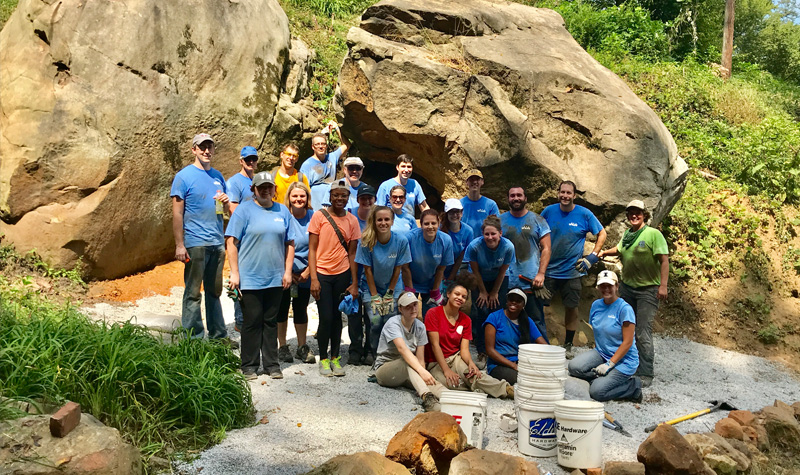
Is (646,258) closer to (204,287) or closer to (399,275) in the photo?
(399,275)

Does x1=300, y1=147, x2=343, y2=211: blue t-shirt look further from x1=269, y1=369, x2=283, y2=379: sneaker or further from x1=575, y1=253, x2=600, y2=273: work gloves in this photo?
x1=575, y1=253, x2=600, y2=273: work gloves

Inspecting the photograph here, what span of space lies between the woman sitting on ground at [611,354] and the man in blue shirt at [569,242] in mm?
771

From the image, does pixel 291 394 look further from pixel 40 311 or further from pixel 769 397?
pixel 769 397

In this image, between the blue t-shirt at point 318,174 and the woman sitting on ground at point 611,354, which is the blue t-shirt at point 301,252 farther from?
the woman sitting on ground at point 611,354

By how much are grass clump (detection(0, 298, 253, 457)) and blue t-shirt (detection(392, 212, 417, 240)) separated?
2.15 m

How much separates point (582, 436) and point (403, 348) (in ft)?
5.46

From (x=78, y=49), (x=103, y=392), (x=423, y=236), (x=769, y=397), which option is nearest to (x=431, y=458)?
(x=103, y=392)

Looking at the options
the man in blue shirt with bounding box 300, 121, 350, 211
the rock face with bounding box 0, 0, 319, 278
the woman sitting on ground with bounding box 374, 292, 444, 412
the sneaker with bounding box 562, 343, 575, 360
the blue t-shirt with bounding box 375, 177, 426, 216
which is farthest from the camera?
the rock face with bounding box 0, 0, 319, 278

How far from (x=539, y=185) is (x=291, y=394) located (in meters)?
4.24

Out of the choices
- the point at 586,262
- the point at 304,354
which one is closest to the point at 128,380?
the point at 304,354

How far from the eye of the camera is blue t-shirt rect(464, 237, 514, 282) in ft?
21.8

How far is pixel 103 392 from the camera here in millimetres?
4379

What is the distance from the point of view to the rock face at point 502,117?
27.3ft

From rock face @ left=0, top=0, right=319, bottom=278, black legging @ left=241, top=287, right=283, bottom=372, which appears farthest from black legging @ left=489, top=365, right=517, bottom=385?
rock face @ left=0, top=0, right=319, bottom=278
